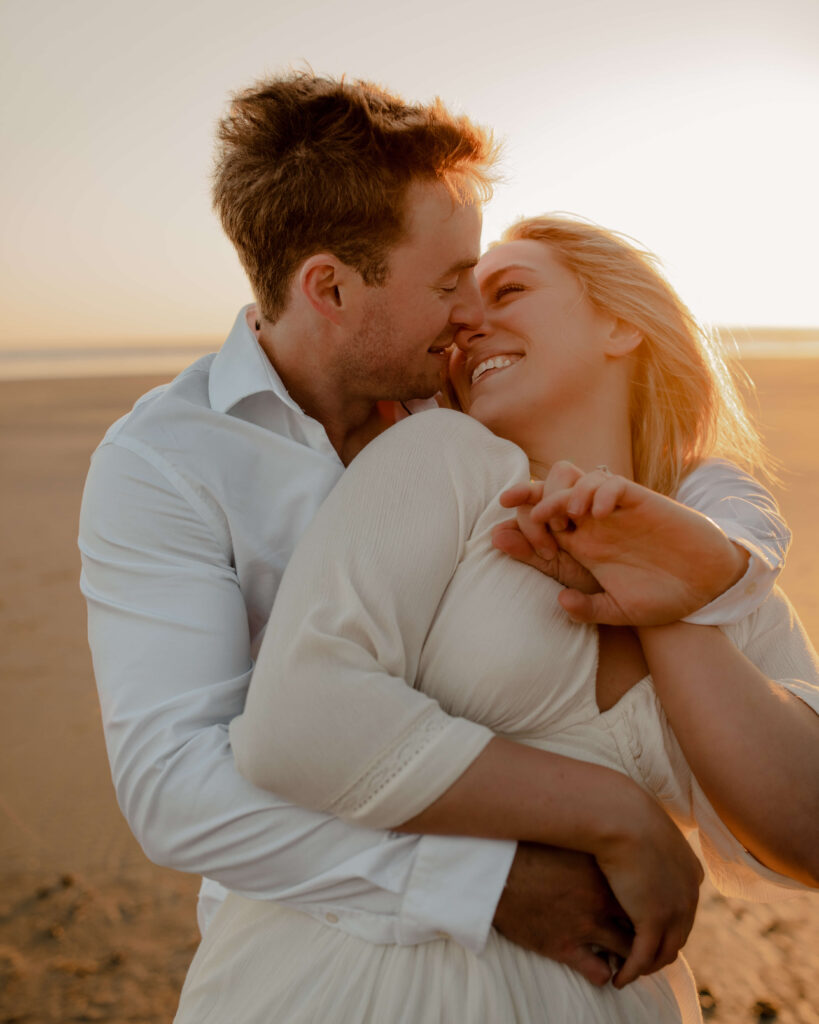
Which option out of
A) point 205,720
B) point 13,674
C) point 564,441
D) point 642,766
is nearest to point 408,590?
point 205,720

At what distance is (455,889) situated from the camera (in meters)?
1.53

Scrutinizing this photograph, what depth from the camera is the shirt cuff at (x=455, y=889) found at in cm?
152

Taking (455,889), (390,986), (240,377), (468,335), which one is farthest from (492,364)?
(390,986)

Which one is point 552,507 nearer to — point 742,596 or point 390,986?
point 742,596

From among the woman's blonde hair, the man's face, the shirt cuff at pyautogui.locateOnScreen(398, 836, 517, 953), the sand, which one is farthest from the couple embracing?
the sand

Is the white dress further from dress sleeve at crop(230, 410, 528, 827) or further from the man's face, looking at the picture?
the man's face

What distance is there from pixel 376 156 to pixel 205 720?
1.57m

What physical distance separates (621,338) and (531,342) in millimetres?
274

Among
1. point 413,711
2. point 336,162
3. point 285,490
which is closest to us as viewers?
point 413,711

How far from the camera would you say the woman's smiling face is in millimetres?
2270

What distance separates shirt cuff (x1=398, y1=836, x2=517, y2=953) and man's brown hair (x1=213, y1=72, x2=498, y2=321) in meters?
1.55

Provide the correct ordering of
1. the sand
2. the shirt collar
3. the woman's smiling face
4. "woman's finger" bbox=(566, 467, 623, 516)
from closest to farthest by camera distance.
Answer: "woman's finger" bbox=(566, 467, 623, 516), the shirt collar, the woman's smiling face, the sand

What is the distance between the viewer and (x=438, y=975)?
1546 millimetres

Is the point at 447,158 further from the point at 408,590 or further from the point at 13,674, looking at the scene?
the point at 13,674
